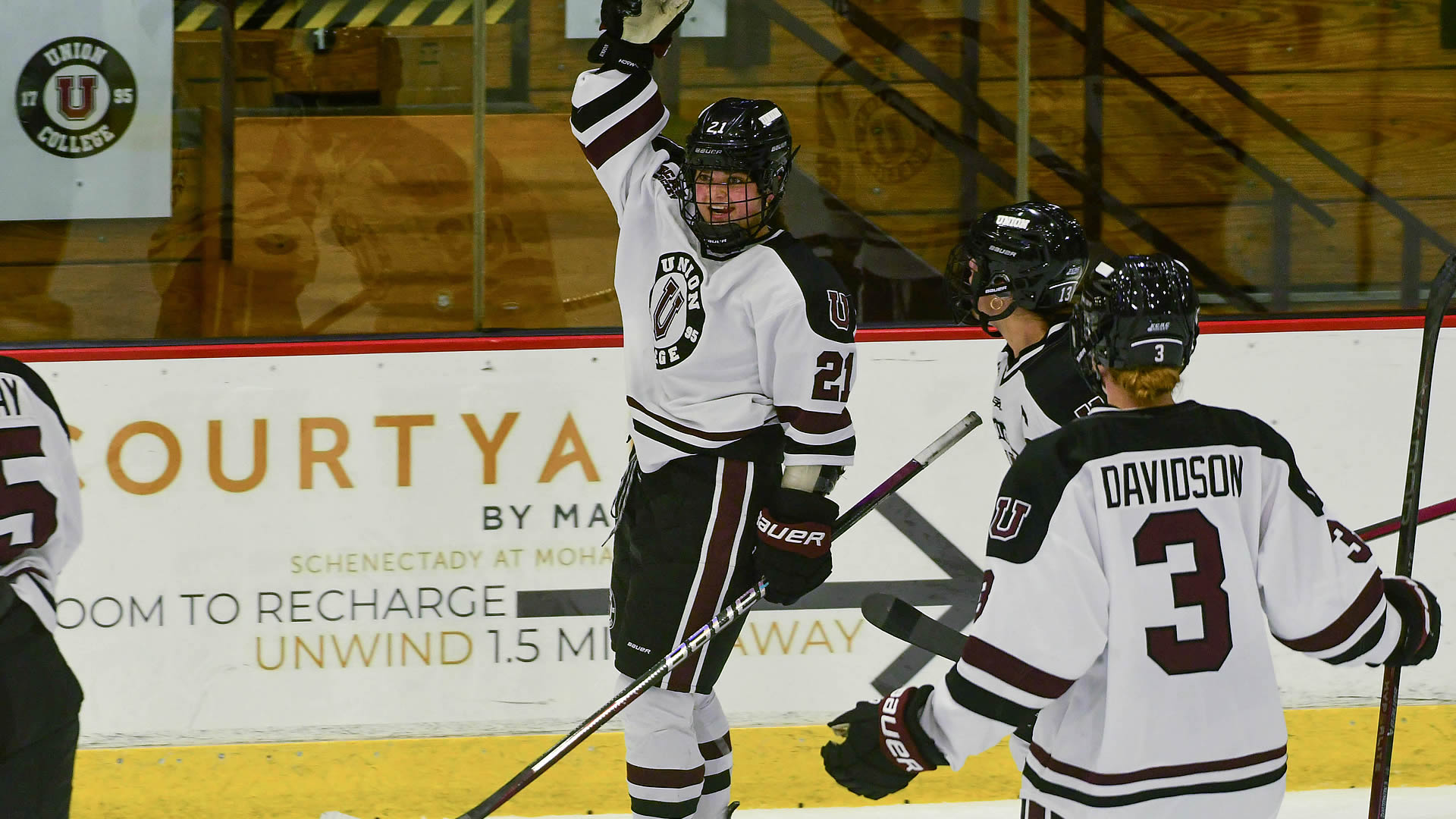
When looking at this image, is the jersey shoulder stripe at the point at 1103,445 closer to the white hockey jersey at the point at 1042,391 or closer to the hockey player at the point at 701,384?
the white hockey jersey at the point at 1042,391

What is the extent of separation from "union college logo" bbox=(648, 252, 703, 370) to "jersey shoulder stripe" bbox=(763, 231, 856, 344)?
0.44 ft

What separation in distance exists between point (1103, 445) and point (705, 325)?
0.96m

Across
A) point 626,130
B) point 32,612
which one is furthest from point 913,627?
point 32,612

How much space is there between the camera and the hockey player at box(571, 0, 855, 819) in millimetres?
2125

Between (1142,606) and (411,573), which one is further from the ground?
(1142,606)

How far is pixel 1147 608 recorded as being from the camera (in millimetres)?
1279

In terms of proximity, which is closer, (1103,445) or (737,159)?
(1103,445)

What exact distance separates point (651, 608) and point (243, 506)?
1.14 m

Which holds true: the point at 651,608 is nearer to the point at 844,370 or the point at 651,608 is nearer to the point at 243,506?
the point at 844,370

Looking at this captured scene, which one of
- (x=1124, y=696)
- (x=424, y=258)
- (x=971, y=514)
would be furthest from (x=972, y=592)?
(x=1124, y=696)

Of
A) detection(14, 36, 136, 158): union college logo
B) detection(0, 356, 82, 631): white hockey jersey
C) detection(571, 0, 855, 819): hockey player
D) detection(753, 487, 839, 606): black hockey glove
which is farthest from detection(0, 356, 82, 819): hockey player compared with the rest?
detection(14, 36, 136, 158): union college logo

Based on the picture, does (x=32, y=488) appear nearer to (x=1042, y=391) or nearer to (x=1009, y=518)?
(x=1009, y=518)

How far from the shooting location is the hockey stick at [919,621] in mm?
1936

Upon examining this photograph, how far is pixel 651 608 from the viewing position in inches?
87.0
